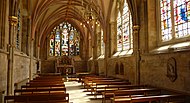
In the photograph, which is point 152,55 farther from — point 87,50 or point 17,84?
point 87,50

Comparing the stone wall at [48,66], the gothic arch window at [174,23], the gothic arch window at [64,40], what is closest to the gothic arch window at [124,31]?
the gothic arch window at [174,23]

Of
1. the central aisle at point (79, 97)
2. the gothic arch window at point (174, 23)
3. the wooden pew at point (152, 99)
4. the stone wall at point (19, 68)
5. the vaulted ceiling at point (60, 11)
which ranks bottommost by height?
the central aisle at point (79, 97)

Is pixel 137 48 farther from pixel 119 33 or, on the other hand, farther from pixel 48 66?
pixel 48 66

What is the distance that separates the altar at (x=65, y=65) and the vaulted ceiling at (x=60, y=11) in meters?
4.30

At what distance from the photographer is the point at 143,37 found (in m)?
10.4

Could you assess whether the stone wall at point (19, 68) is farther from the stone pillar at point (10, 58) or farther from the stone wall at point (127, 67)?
the stone wall at point (127, 67)

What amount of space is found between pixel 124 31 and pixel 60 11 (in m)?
12.3

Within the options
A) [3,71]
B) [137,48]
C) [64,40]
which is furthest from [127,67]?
[64,40]

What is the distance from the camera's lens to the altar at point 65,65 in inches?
1032

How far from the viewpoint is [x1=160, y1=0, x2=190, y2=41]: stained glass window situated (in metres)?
8.05

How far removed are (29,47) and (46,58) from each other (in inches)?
492

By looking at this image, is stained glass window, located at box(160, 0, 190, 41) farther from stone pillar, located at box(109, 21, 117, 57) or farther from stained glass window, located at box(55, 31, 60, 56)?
stained glass window, located at box(55, 31, 60, 56)

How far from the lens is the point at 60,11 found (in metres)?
24.2

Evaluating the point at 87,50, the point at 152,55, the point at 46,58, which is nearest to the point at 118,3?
the point at 152,55
